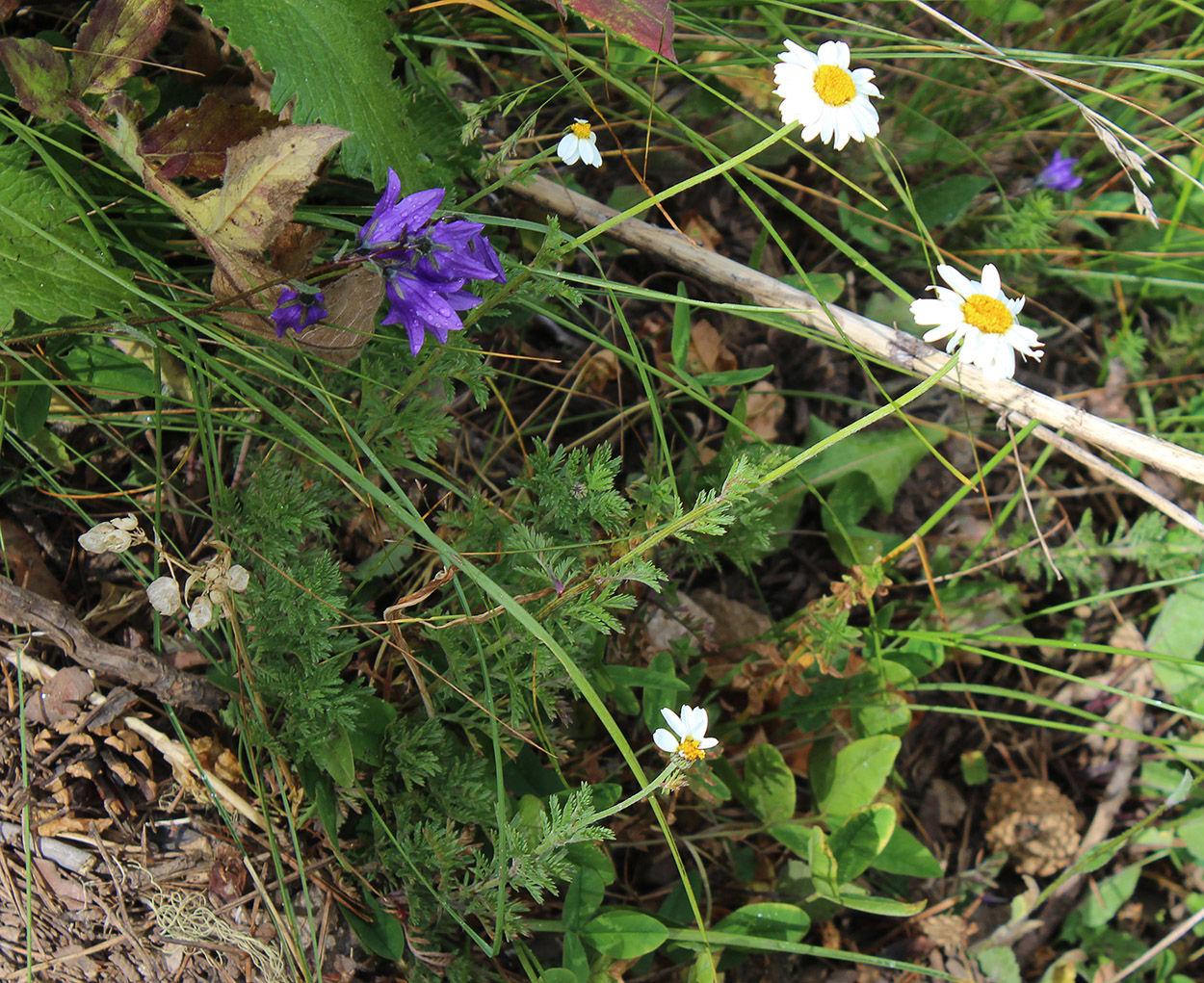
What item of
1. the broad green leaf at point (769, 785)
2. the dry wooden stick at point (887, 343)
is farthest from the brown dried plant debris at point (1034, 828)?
the dry wooden stick at point (887, 343)

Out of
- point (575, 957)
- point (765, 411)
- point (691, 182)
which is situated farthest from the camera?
point (765, 411)

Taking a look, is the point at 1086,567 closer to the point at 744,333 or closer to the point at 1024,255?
the point at 1024,255

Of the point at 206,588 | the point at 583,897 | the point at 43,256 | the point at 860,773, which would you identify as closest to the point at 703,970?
the point at 583,897

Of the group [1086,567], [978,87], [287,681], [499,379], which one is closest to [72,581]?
[287,681]

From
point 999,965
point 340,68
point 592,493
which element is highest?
point 340,68

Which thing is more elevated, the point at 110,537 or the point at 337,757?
the point at 110,537

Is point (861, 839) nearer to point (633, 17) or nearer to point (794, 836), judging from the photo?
point (794, 836)

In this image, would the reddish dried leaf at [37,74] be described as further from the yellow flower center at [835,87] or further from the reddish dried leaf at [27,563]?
the yellow flower center at [835,87]
